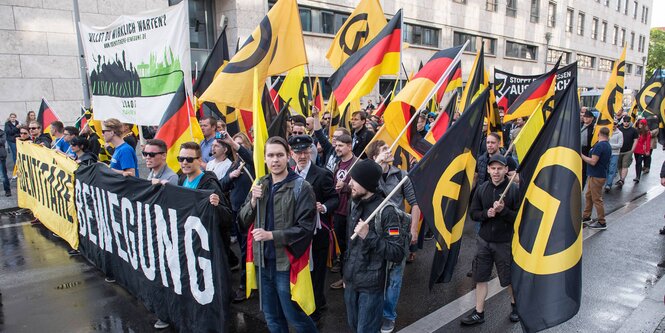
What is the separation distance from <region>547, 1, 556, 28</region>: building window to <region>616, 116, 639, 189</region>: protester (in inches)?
1252

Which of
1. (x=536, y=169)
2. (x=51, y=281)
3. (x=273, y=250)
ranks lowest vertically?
(x=51, y=281)

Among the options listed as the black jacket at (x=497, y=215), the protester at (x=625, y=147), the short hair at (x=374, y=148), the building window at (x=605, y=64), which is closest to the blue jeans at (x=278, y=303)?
the short hair at (x=374, y=148)

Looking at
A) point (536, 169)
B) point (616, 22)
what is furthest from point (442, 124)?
point (616, 22)

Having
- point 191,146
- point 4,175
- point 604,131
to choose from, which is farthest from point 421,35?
point 191,146

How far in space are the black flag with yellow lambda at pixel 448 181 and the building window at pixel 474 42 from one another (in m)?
27.4

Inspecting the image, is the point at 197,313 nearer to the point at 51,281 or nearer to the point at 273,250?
the point at 273,250

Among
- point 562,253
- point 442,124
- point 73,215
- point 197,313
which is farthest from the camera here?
point 73,215

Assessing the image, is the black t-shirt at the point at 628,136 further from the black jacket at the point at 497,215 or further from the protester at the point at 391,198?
the protester at the point at 391,198

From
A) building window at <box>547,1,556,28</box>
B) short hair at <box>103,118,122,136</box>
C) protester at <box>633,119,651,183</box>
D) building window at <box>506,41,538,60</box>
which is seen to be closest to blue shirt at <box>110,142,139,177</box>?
short hair at <box>103,118,122,136</box>

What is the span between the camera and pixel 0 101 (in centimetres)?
1305

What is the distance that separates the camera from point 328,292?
513 centimetres

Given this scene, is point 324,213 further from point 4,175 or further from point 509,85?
point 4,175

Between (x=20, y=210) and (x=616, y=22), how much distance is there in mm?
59549

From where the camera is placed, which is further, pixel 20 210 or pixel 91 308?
pixel 20 210
